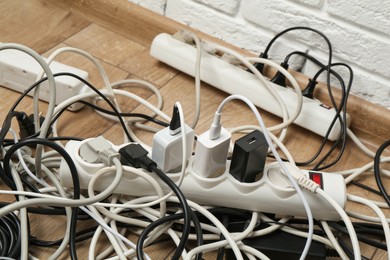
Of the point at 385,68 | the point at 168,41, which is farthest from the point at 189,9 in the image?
the point at 385,68

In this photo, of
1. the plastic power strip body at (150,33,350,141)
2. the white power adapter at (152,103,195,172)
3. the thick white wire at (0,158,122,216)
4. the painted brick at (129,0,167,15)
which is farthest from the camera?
the painted brick at (129,0,167,15)

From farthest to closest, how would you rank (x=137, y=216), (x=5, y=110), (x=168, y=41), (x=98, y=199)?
(x=168, y=41) → (x=5, y=110) → (x=137, y=216) → (x=98, y=199)

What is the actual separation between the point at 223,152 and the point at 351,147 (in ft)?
1.02

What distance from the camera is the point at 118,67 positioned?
3.33 ft

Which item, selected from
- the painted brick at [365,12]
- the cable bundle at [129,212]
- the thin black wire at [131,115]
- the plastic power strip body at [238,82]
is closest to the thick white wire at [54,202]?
the cable bundle at [129,212]

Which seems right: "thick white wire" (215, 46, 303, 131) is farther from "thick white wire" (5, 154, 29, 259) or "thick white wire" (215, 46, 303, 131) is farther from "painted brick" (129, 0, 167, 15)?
"thick white wire" (5, 154, 29, 259)

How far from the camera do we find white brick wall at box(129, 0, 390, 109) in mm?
867

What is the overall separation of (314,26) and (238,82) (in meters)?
0.16

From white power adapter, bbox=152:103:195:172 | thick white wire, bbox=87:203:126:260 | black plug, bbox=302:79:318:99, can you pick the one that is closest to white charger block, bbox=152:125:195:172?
white power adapter, bbox=152:103:195:172

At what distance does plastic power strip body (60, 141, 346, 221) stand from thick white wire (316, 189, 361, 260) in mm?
26

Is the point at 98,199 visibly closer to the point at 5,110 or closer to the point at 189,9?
the point at 5,110

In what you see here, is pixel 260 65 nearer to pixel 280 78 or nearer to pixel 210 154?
pixel 280 78

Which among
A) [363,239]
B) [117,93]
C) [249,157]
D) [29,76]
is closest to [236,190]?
[249,157]

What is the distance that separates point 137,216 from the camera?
74 centimetres
